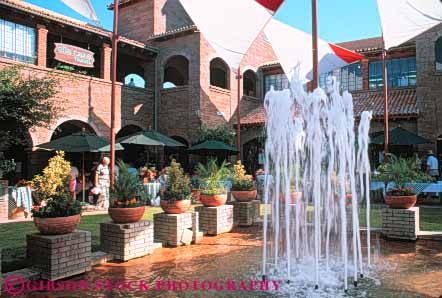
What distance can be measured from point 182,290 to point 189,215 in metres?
2.71

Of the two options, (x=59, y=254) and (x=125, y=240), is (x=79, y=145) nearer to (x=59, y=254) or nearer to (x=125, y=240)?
(x=125, y=240)

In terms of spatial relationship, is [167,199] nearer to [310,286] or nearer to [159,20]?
[310,286]

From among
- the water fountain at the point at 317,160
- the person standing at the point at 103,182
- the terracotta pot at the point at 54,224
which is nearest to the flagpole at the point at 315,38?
the water fountain at the point at 317,160

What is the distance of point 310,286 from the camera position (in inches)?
182

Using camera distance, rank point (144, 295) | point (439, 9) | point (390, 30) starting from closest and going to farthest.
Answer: point (144, 295) → point (439, 9) → point (390, 30)

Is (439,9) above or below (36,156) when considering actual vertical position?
above

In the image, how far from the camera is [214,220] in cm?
792

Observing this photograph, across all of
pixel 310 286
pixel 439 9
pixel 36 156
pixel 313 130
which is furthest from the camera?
pixel 36 156

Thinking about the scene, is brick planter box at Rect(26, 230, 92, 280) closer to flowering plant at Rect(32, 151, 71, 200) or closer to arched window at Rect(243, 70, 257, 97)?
flowering plant at Rect(32, 151, 71, 200)

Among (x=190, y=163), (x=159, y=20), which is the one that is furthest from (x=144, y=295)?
(x=159, y=20)

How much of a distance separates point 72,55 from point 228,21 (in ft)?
31.2

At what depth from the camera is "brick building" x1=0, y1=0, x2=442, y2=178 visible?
1498 centimetres

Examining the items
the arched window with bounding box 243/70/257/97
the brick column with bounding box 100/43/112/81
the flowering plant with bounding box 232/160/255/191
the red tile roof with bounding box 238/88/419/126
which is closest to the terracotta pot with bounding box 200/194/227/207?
the flowering plant with bounding box 232/160/255/191

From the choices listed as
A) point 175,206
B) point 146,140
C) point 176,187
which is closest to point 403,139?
point 146,140
